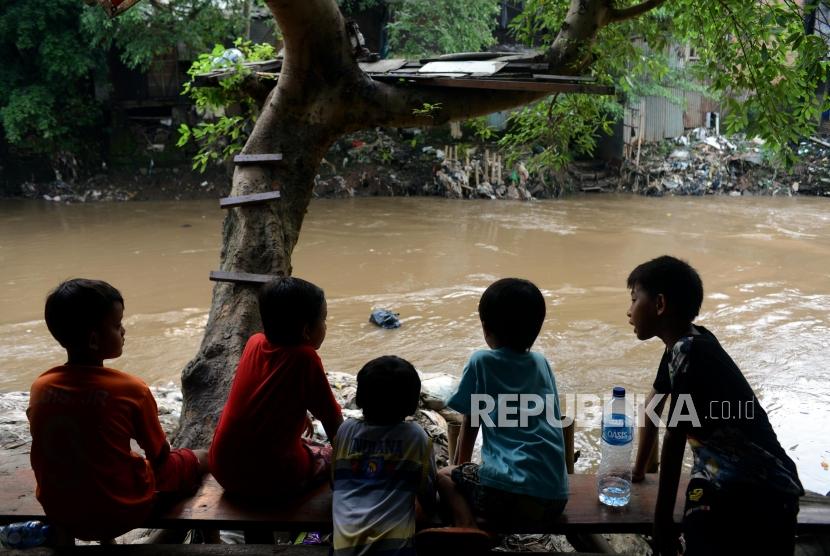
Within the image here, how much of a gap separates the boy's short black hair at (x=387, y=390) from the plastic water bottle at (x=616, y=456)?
82 centimetres

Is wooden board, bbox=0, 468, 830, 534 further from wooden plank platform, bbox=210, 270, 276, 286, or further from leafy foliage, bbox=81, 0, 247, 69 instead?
leafy foliage, bbox=81, 0, 247, 69

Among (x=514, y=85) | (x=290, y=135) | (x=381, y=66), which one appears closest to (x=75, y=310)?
(x=290, y=135)

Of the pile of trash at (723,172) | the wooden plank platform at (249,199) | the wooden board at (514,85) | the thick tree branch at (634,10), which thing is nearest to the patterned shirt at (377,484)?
the wooden plank platform at (249,199)

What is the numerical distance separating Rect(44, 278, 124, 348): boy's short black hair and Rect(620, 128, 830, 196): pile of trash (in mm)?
19677

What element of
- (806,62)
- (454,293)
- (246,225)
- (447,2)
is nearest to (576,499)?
(246,225)

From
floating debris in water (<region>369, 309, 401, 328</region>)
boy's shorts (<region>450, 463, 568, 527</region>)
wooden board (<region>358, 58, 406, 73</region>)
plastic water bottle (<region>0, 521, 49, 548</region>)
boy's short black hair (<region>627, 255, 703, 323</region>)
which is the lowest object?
floating debris in water (<region>369, 309, 401, 328</region>)

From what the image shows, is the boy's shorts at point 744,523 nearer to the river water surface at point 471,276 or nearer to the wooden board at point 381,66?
the river water surface at point 471,276

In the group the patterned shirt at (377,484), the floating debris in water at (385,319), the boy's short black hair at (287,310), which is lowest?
the floating debris in water at (385,319)

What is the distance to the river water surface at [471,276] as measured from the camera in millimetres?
7017

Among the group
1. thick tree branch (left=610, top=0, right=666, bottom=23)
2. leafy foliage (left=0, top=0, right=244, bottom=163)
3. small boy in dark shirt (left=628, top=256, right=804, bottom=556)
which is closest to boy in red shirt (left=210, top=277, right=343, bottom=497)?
small boy in dark shirt (left=628, top=256, right=804, bottom=556)

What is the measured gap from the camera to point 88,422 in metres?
2.03

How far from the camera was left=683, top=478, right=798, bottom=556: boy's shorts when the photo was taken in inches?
80.9

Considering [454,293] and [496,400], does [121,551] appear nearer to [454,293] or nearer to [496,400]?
[496,400]

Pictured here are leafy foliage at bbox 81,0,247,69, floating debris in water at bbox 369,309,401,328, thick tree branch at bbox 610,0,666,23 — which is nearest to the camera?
thick tree branch at bbox 610,0,666,23
